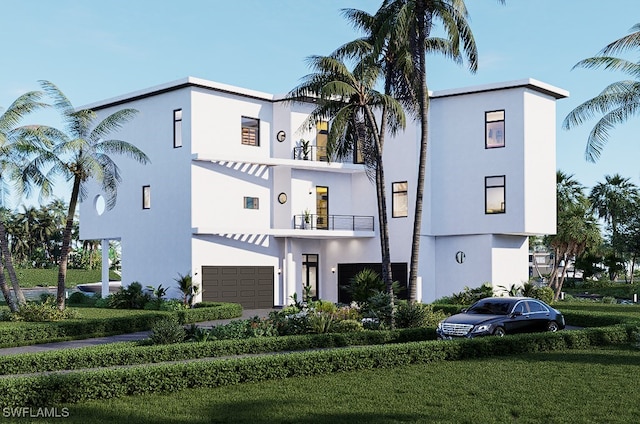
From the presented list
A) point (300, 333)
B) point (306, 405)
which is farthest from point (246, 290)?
point (306, 405)

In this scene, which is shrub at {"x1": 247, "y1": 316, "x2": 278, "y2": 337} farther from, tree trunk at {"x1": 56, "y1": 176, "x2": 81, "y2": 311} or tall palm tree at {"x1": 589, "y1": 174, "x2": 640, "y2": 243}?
tall palm tree at {"x1": 589, "y1": 174, "x2": 640, "y2": 243}

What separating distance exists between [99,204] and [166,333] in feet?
70.2

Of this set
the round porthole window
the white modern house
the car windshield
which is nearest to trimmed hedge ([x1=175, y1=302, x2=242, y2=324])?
the white modern house

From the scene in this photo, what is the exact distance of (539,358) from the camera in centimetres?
1691

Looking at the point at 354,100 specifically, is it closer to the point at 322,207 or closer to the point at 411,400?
the point at 322,207

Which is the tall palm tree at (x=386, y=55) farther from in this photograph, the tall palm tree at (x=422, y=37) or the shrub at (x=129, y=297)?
the shrub at (x=129, y=297)

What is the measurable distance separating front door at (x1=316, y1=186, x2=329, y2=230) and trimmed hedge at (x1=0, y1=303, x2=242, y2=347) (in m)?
10.1

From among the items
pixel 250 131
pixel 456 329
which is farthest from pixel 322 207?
pixel 456 329

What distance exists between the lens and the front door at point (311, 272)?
37000 mm

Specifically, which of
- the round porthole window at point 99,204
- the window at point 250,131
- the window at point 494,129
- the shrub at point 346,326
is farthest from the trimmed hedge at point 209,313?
the window at point 494,129

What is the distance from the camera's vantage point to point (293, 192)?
115 ft

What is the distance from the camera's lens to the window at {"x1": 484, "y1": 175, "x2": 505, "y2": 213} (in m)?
32.9

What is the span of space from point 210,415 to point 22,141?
63.9 feet

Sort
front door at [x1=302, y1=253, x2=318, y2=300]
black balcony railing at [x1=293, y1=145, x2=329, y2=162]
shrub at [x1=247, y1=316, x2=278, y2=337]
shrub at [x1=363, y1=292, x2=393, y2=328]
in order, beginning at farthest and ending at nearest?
front door at [x1=302, y1=253, x2=318, y2=300] < black balcony railing at [x1=293, y1=145, x2=329, y2=162] < shrub at [x1=363, y1=292, x2=393, y2=328] < shrub at [x1=247, y1=316, x2=278, y2=337]
